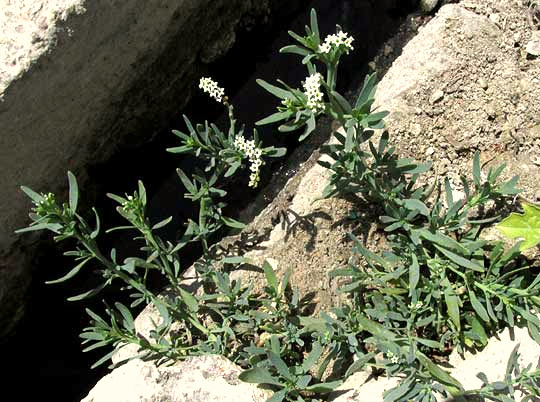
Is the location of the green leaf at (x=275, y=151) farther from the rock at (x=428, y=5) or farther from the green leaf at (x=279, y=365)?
the rock at (x=428, y=5)

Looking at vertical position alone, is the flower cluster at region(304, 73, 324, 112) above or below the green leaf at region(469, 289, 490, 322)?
above

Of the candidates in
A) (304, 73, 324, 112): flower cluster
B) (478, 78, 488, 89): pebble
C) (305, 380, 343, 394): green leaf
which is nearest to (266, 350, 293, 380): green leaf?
(305, 380, 343, 394): green leaf

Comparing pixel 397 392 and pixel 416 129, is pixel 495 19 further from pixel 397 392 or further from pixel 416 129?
pixel 397 392

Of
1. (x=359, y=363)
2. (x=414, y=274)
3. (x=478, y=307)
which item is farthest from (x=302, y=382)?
(x=478, y=307)

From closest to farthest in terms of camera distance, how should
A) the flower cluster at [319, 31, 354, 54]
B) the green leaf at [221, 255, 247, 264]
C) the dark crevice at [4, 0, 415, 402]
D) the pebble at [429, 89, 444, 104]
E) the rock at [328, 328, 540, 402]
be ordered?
the flower cluster at [319, 31, 354, 54] < the rock at [328, 328, 540, 402] < the green leaf at [221, 255, 247, 264] < the pebble at [429, 89, 444, 104] < the dark crevice at [4, 0, 415, 402]

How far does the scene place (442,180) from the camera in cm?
297

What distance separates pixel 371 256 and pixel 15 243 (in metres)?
1.76

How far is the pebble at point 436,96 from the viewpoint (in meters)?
3.00

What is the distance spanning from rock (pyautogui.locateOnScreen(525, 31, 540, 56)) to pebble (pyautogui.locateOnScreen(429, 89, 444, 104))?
47 cm

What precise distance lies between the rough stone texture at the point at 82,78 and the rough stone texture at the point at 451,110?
84 cm

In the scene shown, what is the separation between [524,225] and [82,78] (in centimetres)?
205

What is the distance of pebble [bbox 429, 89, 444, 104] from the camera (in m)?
3.00

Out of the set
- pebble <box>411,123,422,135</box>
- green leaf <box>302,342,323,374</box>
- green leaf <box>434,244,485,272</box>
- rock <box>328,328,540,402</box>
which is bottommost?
rock <box>328,328,540,402</box>

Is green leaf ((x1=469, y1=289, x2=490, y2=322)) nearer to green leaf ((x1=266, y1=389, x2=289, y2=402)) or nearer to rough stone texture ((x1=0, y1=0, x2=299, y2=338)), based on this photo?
green leaf ((x1=266, y1=389, x2=289, y2=402))
